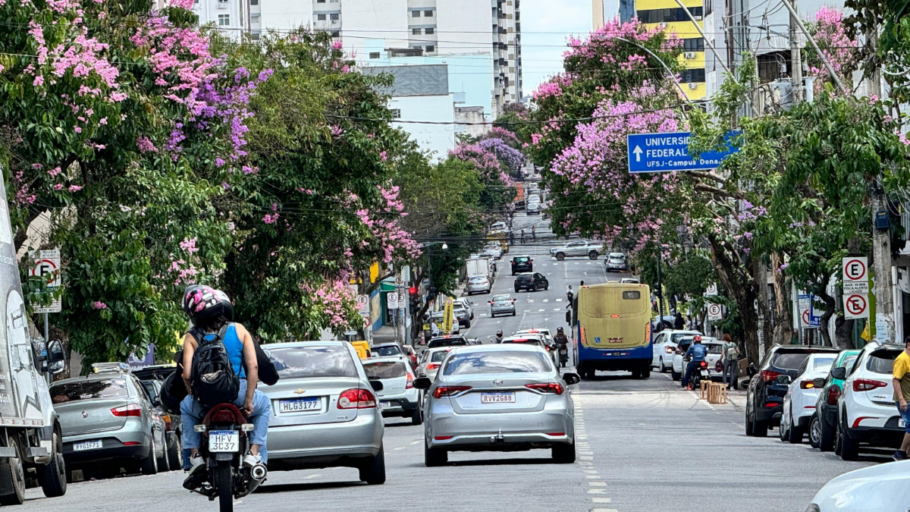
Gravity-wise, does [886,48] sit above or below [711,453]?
above

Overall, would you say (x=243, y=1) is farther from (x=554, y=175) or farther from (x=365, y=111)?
(x=365, y=111)

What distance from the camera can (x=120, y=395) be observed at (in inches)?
869

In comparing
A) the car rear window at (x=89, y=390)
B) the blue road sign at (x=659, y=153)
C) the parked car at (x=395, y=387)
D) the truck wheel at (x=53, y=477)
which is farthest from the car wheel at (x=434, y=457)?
the blue road sign at (x=659, y=153)

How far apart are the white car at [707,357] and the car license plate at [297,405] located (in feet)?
112

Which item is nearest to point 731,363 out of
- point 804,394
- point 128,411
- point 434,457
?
point 804,394

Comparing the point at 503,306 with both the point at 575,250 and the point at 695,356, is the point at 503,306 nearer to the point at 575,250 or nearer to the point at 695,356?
the point at 575,250

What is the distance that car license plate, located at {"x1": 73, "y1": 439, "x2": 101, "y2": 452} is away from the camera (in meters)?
21.5

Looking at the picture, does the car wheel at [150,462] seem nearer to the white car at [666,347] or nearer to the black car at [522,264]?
the white car at [666,347]

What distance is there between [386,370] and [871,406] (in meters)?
13.8

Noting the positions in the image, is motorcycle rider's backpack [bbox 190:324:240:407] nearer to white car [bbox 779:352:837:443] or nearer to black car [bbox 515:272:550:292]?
white car [bbox 779:352:837:443]

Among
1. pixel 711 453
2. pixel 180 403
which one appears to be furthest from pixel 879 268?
pixel 180 403

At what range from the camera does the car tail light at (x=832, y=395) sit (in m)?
21.4

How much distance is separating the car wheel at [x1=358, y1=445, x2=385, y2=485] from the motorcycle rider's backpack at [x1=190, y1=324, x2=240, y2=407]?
5.57 meters

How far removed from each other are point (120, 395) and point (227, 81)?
Result: 715 centimetres
